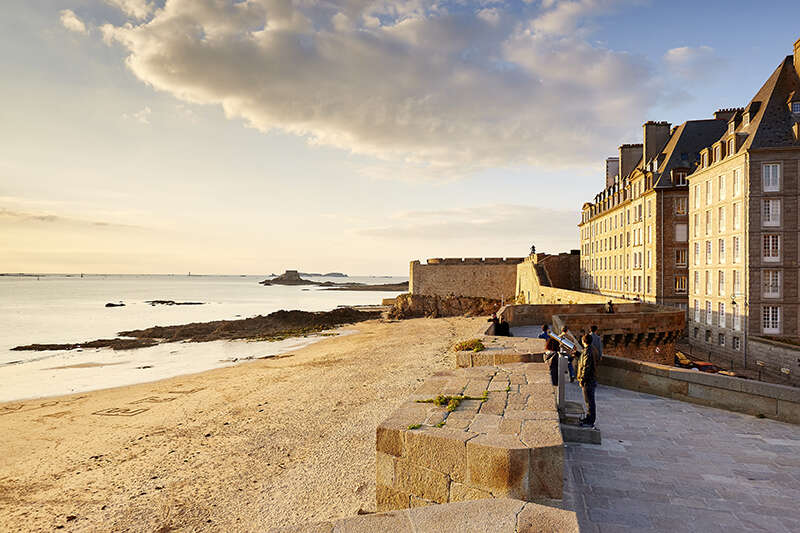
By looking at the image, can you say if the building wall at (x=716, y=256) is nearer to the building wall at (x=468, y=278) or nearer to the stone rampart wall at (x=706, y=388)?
the building wall at (x=468, y=278)

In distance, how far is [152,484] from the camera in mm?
9336

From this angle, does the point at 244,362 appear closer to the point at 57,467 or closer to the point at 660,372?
the point at 57,467

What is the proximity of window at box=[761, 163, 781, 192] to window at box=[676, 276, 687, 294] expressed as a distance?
1019 centimetres

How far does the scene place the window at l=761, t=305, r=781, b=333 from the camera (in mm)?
26397

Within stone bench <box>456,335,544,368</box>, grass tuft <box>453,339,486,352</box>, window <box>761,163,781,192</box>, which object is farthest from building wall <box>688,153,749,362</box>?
grass tuft <box>453,339,486,352</box>

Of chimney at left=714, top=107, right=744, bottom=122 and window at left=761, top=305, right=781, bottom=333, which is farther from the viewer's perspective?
chimney at left=714, top=107, right=744, bottom=122

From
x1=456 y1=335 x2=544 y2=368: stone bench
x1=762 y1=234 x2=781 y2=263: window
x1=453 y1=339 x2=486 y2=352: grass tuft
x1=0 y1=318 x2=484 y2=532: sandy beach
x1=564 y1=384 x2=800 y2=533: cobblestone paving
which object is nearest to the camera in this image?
x1=564 y1=384 x2=800 y2=533: cobblestone paving

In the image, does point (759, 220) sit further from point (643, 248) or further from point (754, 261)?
point (643, 248)

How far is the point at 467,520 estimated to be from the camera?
2.93m

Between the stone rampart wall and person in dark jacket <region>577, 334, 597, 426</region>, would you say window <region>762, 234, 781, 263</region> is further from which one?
person in dark jacket <region>577, 334, 597, 426</region>

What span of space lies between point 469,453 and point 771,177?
32.9 metres

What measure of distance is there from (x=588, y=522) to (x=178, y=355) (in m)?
31.1

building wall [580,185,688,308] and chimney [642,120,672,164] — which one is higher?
chimney [642,120,672,164]

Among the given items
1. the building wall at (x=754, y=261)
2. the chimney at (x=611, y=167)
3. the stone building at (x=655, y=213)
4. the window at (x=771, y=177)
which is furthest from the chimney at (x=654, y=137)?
the window at (x=771, y=177)
